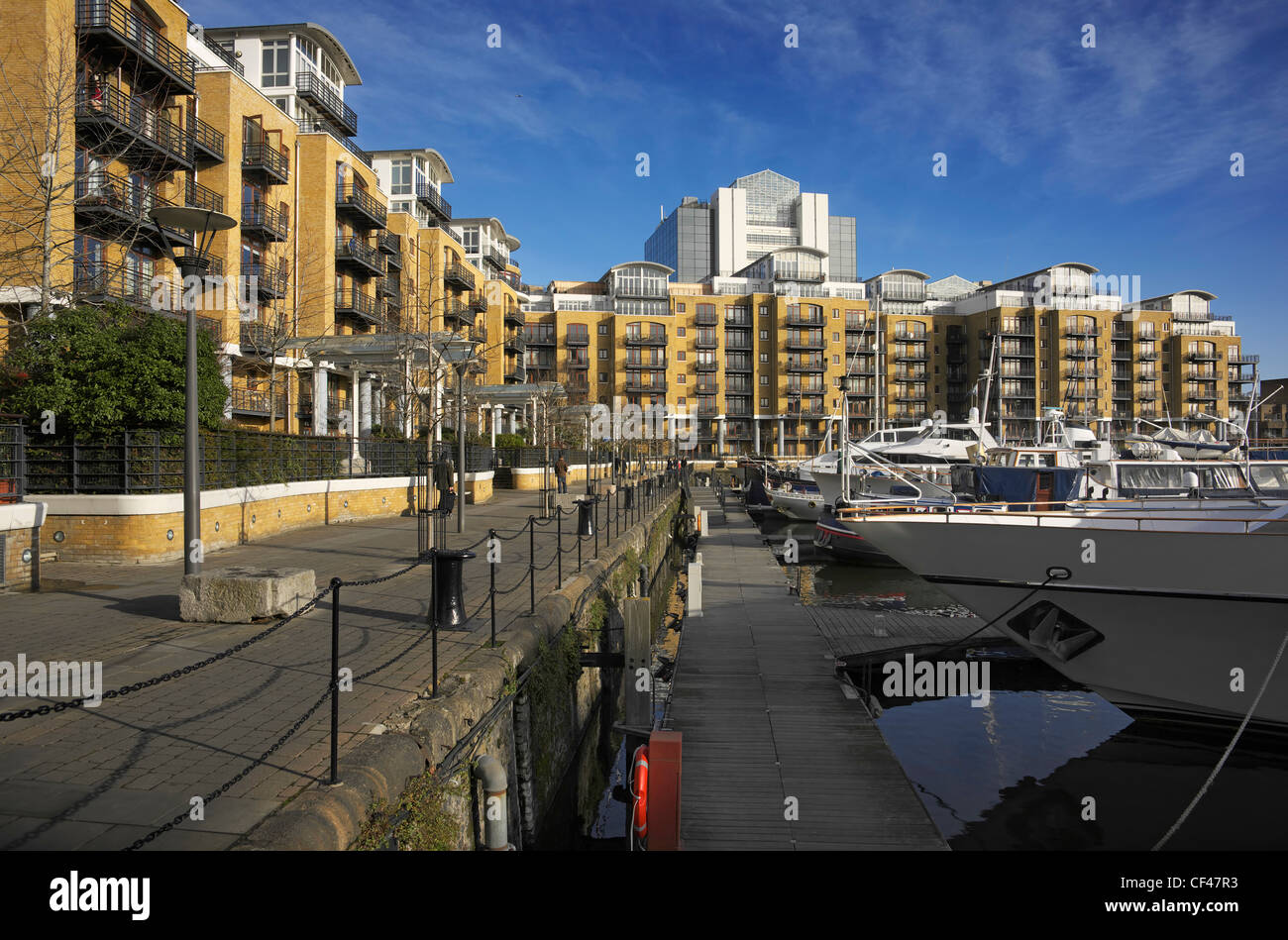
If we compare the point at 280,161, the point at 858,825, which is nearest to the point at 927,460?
the point at 280,161

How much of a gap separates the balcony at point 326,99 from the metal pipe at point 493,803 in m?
41.5

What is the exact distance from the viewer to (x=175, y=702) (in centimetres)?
536

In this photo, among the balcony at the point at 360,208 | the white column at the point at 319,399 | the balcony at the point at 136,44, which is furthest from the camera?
the balcony at the point at 360,208

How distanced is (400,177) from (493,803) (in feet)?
174

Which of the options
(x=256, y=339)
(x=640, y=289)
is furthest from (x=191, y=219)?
(x=640, y=289)

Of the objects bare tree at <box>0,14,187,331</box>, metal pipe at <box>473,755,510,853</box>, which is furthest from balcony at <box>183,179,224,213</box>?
metal pipe at <box>473,755,510,853</box>

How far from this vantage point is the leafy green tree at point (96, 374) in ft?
35.3

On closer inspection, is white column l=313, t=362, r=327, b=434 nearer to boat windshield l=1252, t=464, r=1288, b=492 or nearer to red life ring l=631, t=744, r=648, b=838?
red life ring l=631, t=744, r=648, b=838

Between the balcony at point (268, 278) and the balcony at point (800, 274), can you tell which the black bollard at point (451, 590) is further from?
the balcony at point (800, 274)

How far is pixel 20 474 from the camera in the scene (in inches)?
377

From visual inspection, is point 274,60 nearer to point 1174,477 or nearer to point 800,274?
point 1174,477

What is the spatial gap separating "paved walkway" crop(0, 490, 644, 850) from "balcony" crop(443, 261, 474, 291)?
134ft

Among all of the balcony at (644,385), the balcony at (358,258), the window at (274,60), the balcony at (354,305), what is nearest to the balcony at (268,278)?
the balcony at (354,305)
